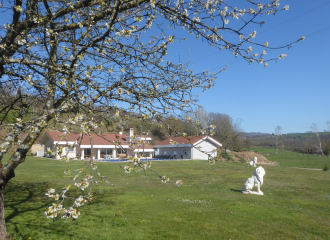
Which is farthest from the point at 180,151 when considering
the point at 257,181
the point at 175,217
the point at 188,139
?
the point at 188,139

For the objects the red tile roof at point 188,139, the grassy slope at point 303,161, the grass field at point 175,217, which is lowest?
the grassy slope at point 303,161

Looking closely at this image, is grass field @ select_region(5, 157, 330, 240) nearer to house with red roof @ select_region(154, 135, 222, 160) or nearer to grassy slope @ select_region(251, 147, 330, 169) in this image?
house with red roof @ select_region(154, 135, 222, 160)

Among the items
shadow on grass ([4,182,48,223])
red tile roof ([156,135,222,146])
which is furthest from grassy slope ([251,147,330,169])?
shadow on grass ([4,182,48,223])

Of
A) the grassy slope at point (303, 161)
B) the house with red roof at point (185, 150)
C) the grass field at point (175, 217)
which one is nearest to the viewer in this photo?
the grass field at point (175, 217)

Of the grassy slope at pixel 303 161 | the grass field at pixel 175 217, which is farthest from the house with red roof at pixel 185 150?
the grass field at pixel 175 217

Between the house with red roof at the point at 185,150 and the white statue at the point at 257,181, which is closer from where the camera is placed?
the white statue at the point at 257,181

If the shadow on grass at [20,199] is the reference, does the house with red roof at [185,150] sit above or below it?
above

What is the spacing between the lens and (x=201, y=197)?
999cm

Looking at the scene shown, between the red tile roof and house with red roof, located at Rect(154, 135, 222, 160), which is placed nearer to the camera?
the red tile roof

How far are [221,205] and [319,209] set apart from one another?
3461 mm

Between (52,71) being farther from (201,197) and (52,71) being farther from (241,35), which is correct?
(201,197)

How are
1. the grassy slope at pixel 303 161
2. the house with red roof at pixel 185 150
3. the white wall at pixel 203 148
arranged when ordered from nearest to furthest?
the grassy slope at pixel 303 161
the house with red roof at pixel 185 150
the white wall at pixel 203 148

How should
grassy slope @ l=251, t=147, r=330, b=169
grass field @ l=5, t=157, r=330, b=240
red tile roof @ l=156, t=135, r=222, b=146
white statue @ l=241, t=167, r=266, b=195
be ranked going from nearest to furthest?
red tile roof @ l=156, t=135, r=222, b=146 < grass field @ l=5, t=157, r=330, b=240 < white statue @ l=241, t=167, r=266, b=195 < grassy slope @ l=251, t=147, r=330, b=169

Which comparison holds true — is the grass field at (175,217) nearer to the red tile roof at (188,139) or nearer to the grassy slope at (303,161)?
the red tile roof at (188,139)
